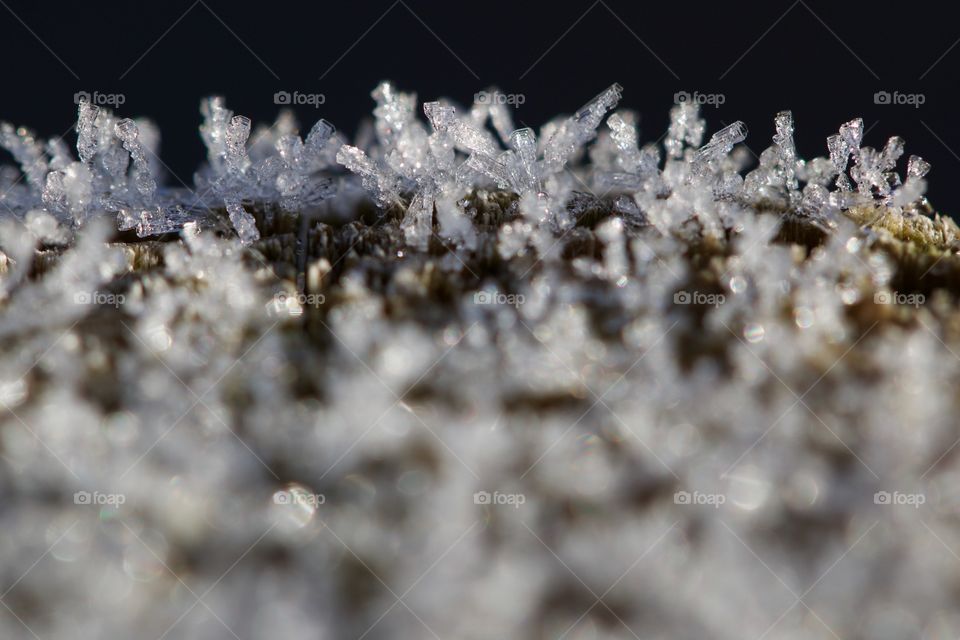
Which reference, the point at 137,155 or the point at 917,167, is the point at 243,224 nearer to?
the point at 137,155

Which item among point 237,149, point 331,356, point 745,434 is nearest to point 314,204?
point 237,149

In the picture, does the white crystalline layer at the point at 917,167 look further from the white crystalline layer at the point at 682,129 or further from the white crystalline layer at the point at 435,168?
the white crystalline layer at the point at 682,129

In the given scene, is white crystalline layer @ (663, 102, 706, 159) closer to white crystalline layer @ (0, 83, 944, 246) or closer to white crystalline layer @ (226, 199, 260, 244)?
white crystalline layer @ (0, 83, 944, 246)

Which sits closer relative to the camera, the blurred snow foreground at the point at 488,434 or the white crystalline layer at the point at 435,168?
the blurred snow foreground at the point at 488,434

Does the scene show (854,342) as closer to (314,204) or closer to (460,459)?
(460,459)

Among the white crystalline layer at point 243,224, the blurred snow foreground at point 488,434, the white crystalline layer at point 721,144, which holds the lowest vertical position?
the blurred snow foreground at point 488,434

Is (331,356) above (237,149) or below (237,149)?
below

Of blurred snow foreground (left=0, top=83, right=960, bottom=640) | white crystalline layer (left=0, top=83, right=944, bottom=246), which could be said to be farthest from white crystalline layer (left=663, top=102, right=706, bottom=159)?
blurred snow foreground (left=0, top=83, right=960, bottom=640)

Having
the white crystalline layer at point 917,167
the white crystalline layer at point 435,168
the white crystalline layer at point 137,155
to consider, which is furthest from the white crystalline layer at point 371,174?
the white crystalline layer at point 917,167

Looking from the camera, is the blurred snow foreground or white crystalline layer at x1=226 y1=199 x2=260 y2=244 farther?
white crystalline layer at x1=226 y1=199 x2=260 y2=244
